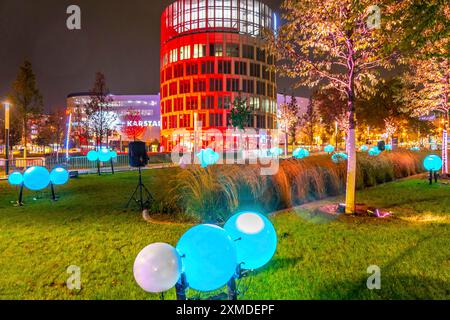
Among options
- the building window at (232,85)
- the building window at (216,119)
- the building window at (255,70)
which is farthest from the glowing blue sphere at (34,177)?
the building window at (255,70)

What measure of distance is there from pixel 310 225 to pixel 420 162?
50.1 feet

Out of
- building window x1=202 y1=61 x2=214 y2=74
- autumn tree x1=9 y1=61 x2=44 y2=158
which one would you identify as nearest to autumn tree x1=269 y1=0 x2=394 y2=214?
autumn tree x1=9 y1=61 x2=44 y2=158

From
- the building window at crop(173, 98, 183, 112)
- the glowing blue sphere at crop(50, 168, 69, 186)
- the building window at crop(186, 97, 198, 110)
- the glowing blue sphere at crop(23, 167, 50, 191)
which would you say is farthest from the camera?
the building window at crop(173, 98, 183, 112)

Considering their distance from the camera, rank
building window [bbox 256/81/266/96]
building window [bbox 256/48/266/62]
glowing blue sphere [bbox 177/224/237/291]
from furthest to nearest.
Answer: building window [bbox 256/81/266/96] → building window [bbox 256/48/266/62] → glowing blue sphere [bbox 177/224/237/291]

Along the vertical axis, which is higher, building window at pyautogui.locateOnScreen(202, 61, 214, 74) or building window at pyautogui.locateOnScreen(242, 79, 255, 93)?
building window at pyautogui.locateOnScreen(202, 61, 214, 74)

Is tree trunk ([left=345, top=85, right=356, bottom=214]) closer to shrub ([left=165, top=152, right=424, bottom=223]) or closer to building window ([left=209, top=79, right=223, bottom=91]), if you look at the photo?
shrub ([left=165, top=152, right=424, bottom=223])

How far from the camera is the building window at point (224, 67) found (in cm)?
7075

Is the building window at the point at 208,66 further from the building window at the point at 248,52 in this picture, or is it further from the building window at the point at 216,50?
the building window at the point at 248,52

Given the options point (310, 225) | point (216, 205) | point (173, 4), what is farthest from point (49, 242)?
point (173, 4)

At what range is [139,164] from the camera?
9.70 meters

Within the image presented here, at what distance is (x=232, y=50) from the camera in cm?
7156

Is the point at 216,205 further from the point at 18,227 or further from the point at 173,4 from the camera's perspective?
the point at 173,4

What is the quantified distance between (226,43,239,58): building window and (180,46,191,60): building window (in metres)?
7.98

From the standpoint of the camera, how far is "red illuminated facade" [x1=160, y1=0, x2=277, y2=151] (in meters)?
69.8
